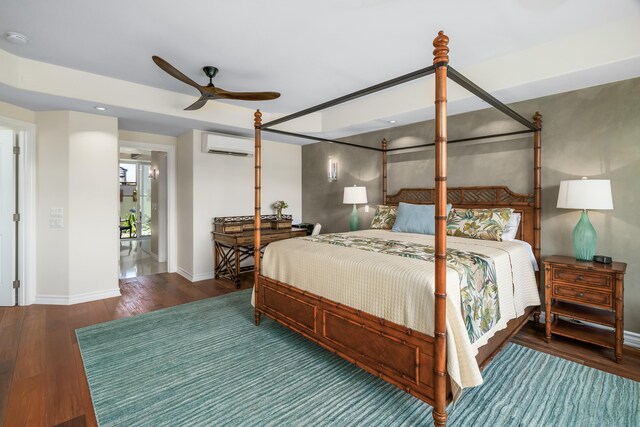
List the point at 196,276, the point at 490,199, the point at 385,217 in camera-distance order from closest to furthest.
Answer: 1. the point at 490,199
2. the point at 385,217
3. the point at 196,276

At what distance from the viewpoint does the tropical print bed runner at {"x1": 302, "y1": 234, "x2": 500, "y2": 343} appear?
1958 mm

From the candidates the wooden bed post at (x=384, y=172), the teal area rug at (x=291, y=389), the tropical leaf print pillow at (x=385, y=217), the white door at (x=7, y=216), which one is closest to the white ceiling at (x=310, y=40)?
the white door at (x=7, y=216)

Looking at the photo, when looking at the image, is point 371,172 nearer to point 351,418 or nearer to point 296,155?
point 296,155

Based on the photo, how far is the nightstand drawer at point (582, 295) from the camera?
2.58m

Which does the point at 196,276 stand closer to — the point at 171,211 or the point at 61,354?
the point at 171,211

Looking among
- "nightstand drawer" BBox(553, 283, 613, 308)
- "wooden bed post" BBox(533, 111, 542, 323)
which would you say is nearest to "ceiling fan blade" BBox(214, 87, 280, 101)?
"wooden bed post" BBox(533, 111, 542, 323)

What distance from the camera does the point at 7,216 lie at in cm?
380

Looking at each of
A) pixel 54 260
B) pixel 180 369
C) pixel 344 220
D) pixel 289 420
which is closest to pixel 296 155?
pixel 344 220

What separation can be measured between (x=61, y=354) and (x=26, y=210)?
86.3 inches

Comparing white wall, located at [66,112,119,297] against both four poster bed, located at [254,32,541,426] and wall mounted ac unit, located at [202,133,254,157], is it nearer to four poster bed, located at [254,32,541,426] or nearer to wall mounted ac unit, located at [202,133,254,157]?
wall mounted ac unit, located at [202,133,254,157]

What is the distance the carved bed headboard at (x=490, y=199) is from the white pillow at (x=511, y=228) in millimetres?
116

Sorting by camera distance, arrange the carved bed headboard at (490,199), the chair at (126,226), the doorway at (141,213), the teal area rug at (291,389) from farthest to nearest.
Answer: the chair at (126,226) → the doorway at (141,213) → the carved bed headboard at (490,199) → the teal area rug at (291,389)

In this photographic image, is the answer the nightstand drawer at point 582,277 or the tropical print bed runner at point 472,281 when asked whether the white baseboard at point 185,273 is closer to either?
the tropical print bed runner at point 472,281

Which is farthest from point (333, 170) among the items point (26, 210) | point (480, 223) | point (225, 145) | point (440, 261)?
point (26, 210)
